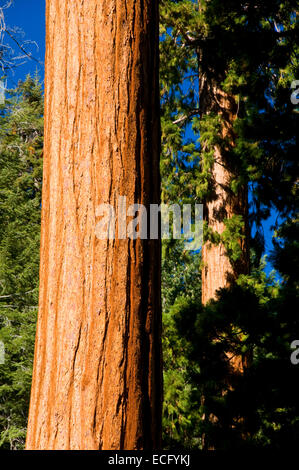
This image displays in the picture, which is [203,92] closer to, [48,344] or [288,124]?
[288,124]

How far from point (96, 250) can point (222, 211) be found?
16.9 ft

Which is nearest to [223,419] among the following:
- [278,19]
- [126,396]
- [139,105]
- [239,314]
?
[239,314]

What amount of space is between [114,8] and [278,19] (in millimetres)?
5821

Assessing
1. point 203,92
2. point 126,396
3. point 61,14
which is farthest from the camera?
point 203,92

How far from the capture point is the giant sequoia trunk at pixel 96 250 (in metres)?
1.79

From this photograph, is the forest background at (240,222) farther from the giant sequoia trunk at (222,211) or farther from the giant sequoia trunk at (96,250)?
the giant sequoia trunk at (96,250)

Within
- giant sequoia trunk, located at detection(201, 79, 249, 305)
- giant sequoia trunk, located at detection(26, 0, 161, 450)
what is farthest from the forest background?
giant sequoia trunk, located at detection(26, 0, 161, 450)

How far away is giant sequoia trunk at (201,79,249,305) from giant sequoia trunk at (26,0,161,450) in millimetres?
4671

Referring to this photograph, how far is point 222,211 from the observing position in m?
6.84

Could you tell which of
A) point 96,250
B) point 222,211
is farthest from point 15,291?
point 96,250

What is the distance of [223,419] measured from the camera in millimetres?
3877

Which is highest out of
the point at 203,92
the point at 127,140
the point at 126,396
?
the point at 203,92

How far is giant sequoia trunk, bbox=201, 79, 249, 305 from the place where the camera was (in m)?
6.64

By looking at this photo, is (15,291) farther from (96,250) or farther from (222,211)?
(96,250)
